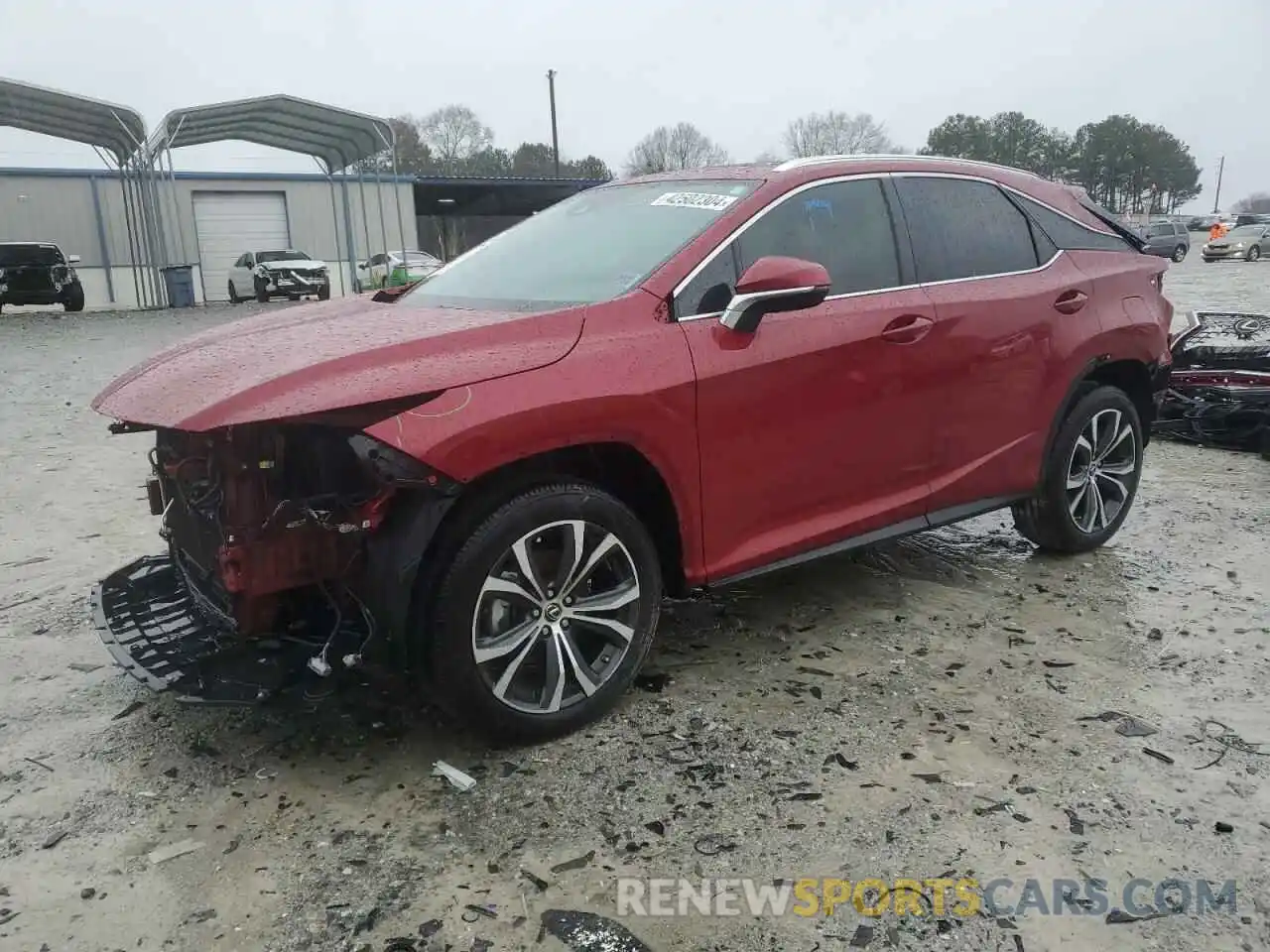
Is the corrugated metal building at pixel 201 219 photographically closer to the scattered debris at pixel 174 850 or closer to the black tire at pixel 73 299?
the black tire at pixel 73 299

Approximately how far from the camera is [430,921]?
2279 millimetres

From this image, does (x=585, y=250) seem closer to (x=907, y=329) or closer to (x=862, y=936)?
(x=907, y=329)

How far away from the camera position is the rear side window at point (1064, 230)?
4.39 meters

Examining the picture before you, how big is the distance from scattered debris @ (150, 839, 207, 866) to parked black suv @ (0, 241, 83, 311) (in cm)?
2455

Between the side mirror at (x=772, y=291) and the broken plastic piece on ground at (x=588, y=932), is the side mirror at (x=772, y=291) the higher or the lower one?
the higher one

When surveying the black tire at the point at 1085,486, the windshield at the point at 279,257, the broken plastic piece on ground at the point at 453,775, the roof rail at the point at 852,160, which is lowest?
the broken plastic piece on ground at the point at 453,775

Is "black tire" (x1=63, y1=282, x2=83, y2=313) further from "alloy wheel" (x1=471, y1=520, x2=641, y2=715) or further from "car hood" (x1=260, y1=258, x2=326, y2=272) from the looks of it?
"alloy wheel" (x1=471, y1=520, x2=641, y2=715)

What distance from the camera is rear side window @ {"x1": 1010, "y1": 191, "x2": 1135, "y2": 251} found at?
4387mm

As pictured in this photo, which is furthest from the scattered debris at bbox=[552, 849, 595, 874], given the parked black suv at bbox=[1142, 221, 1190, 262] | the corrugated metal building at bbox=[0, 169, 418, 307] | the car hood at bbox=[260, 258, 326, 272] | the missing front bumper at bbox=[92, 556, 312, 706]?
the parked black suv at bbox=[1142, 221, 1190, 262]

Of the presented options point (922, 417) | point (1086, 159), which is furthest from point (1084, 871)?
point (1086, 159)

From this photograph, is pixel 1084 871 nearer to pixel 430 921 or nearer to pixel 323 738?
pixel 430 921

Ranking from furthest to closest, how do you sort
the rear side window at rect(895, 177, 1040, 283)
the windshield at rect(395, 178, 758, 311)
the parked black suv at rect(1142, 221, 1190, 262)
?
the parked black suv at rect(1142, 221, 1190, 262), the rear side window at rect(895, 177, 1040, 283), the windshield at rect(395, 178, 758, 311)

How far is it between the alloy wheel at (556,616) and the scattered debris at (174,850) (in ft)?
2.82

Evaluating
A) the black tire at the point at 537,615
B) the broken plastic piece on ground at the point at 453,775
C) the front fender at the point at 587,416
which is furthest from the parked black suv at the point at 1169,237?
the broken plastic piece on ground at the point at 453,775
